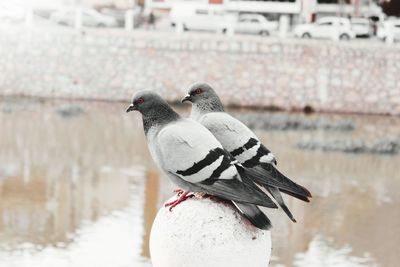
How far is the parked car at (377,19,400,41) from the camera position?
3209 cm

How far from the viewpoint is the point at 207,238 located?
7.13 meters

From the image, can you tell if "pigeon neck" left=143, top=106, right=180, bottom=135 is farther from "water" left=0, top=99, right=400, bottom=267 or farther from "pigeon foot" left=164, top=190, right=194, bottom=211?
"water" left=0, top=99, right=400, bottom=267

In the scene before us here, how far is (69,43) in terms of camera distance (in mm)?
31875

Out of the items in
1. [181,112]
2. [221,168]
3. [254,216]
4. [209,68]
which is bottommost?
[181,112]

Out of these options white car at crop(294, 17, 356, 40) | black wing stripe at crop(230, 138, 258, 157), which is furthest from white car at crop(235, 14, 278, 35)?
black wing stripe at crop(230, 138, 258, 157)

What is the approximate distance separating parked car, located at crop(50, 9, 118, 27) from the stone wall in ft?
11.3

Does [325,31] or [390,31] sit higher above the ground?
[390,31]

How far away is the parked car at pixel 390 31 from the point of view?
32088 mm

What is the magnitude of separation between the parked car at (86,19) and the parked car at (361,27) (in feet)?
28.0

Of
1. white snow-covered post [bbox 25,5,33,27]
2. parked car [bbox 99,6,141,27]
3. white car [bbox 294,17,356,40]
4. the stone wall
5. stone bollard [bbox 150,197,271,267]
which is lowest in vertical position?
the stone wall

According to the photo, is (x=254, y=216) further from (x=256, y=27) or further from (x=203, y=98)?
(x=256, y=27)

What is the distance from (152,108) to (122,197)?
9.04 meters

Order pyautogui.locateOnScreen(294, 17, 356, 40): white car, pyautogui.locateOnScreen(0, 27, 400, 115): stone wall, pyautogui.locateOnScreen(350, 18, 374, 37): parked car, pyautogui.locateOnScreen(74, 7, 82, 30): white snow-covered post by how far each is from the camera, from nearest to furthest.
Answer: pyautogui.locateOnScreen(0, 27, 400, 115): stone wall < pyautogui.locateOnScreen(74, 7, 82, 30): white snow-covered post < pyautogui.locateOnScreen(294, 17, 356, 40): white car < pyautogui.locateOnScreen(350, 18, 374, 37): parked car

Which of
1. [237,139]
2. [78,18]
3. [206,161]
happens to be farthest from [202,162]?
[78,18]
